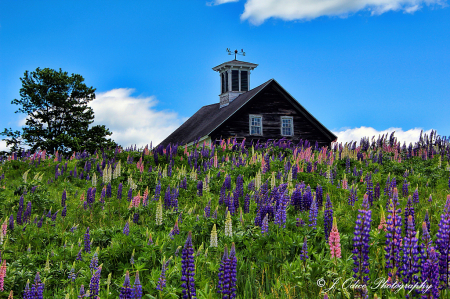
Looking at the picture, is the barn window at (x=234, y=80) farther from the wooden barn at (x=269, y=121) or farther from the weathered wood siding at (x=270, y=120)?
the weathered wood siding at (x=270, y=120)

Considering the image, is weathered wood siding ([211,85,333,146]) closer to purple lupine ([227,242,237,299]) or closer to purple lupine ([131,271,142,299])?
purple lupine ([227,242,237,299])

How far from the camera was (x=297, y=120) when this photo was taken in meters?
31.0

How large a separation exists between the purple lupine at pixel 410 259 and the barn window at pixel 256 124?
26561 millimetres

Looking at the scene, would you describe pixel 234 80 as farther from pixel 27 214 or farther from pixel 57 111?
pixel 27 214

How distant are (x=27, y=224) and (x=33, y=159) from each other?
8.22 metres

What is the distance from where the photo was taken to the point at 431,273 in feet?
10.1

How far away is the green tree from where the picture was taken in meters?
35.3

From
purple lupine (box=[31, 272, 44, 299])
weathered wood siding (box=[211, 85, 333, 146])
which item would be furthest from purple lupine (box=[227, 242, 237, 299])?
weathered wood siding (box=[211, 85, 333, 146])

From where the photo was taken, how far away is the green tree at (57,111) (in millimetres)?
35344

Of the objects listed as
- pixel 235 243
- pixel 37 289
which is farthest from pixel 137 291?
pixel 235 243

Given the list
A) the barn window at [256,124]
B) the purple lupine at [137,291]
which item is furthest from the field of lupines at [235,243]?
the barn window at [256,124]

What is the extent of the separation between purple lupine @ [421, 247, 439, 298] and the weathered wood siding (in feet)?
82.2

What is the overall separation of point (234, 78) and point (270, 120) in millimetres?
9798

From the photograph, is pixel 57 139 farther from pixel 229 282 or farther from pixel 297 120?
pixel 229 282
